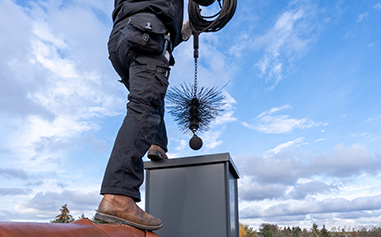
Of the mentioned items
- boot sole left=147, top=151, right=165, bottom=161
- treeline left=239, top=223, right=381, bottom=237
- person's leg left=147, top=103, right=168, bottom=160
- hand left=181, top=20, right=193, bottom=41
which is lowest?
treeline left=239, top=223, right=381, bottom=237

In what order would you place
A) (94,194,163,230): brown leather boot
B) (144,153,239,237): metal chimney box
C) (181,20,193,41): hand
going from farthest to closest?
(181,20,193,41): hand < (144,153,239,237): metal chimney box < (94,194,163,230): brown leather boot

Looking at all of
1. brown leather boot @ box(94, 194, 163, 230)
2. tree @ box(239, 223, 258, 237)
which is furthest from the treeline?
brown leather boot @ box(94, 194, 163, 230)

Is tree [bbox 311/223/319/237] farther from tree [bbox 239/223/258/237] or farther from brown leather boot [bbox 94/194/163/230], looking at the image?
brown leather boot [bbox 94/194/163/230]

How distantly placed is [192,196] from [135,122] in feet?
2.12

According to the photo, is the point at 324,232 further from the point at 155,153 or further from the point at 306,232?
the point at 155,153

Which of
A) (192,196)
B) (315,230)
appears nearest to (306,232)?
(315,230)

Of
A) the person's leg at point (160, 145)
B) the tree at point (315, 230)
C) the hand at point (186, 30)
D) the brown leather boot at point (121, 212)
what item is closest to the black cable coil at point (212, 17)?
the hand at point (186, 30)

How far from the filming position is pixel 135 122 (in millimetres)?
1182

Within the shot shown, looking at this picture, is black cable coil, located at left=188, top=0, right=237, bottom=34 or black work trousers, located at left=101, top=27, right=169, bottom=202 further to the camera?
black cable coil, located at left=188, top=0, right=237, bottom=34

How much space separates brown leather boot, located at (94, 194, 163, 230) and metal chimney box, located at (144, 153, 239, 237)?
1.71ft

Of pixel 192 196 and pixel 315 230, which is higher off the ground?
pixel 192 196

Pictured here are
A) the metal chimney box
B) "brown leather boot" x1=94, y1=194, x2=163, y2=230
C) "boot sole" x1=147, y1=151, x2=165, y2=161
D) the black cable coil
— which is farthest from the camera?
the black cable coil

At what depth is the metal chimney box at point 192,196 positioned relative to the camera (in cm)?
154

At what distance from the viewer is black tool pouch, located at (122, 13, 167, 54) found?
4.09ft
